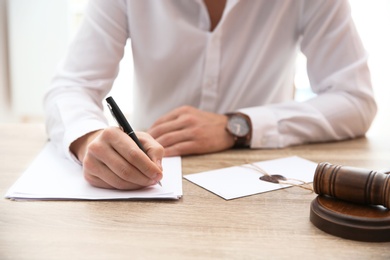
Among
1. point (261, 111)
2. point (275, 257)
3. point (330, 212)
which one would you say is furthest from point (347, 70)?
point (275, 257)

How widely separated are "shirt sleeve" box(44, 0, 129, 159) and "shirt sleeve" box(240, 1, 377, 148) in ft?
1.34

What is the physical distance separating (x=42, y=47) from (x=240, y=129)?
7.98ft

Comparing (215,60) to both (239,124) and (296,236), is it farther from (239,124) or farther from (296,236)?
(296,236)

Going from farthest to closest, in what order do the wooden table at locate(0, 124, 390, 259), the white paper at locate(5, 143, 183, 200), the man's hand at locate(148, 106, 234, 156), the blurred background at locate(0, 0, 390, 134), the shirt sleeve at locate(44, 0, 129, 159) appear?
the blurred background at locate(0, 0, 390, 134), the shirt sleeve at locate(44, 0, 129, 159), the man's hand at locate(148, 106, 234, 156), the white paper at locate(5, 143, 183, 200), the wooden table at locate(0, 124, 390, 259)

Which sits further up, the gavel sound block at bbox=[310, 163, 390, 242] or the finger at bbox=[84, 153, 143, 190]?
the gavel sound block at bbox=[310, 163, 390, 242]

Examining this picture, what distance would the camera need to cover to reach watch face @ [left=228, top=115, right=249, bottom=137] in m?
1.15

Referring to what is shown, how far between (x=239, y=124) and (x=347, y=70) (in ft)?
1.22

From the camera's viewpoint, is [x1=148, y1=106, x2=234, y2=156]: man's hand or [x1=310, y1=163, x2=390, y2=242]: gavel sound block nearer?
[x1=310, y1=163, x2=390, y2=242]: gavel sound block

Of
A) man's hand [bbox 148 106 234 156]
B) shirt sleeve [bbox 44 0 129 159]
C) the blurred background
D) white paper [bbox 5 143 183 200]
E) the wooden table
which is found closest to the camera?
the wooden table

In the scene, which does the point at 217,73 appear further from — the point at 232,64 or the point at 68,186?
the point at 68,186

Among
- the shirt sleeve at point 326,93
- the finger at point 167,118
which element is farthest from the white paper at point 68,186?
the shirt sleeve at point 326,93

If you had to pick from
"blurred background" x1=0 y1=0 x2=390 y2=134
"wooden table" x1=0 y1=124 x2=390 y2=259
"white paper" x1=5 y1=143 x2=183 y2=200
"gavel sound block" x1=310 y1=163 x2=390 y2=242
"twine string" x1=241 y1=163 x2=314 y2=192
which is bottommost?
"blurred background" x1=0 y1=0 x2=390 y2=134

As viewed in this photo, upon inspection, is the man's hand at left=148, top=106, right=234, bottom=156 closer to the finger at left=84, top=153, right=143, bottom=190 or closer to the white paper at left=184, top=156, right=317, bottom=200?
the white paper at left=184, top=156, right=317, bottom=200

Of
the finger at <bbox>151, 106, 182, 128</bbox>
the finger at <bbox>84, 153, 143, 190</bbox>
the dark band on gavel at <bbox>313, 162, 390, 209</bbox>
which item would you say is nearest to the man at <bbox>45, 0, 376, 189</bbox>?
the finger at <bbox>151, 106, 182, 128</bbox>
